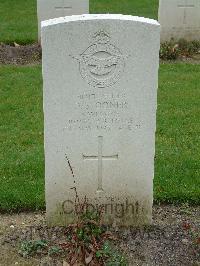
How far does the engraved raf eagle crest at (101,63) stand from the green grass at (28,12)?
286 inches

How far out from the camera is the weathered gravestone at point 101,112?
400cm

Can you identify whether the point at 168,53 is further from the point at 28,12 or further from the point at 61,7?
the point at 28,12

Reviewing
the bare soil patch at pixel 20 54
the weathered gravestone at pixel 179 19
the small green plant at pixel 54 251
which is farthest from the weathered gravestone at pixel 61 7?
the small green plant at pixel 54 251

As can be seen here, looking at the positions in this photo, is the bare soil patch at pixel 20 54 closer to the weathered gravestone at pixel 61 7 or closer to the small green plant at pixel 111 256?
the weathered gravestone at pixel 61 7

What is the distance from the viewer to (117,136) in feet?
14.0

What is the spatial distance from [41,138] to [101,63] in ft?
8.34

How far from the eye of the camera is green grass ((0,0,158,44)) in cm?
1148

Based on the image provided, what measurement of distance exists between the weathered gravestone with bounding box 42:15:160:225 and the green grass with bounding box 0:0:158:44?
716 centimetres

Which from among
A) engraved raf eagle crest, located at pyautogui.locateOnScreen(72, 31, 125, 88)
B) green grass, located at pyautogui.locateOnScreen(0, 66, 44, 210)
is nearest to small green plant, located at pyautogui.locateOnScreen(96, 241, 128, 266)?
green grass, located at pyautogui.locateOnScreen(0, 66, 44, 210)

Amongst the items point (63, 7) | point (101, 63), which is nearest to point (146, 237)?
point (101, 63)

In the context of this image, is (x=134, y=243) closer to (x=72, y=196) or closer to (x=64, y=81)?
(x=72, y=196)

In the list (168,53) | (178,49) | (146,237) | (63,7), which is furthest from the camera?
(178,49)

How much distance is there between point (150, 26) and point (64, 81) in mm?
759

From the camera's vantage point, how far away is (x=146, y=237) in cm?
444
